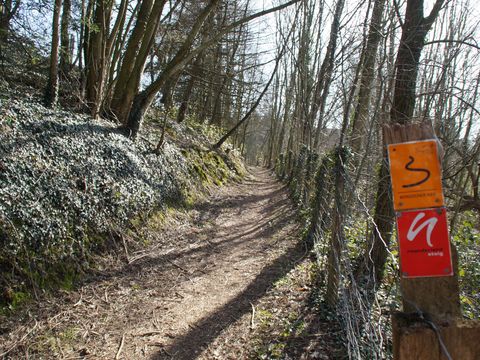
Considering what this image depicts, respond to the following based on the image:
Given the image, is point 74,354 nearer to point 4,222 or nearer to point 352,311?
point 4,222

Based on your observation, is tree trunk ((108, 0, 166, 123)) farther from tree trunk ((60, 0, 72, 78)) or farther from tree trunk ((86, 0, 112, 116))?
tree trunk ((60, 0, 72, 78))

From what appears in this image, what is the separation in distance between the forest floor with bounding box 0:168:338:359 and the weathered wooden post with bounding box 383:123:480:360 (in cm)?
215

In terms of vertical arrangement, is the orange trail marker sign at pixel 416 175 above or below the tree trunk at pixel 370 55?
below

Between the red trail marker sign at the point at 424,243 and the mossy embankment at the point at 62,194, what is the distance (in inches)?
148

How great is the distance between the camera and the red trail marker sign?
4.45 feet

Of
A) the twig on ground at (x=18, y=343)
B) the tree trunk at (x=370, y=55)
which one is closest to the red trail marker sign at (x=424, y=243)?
the twig on ground at (x=18, y=343)

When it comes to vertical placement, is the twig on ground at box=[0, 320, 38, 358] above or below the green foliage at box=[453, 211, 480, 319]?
below

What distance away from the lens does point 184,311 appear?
159 inches

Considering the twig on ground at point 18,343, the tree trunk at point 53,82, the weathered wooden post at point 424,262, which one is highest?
the tree trunk at point 53,82

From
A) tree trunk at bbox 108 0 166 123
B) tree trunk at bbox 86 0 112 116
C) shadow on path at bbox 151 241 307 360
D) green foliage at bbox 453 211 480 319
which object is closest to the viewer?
shadow on path at bbox 151 241 307 360

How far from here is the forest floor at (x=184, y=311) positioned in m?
3.22

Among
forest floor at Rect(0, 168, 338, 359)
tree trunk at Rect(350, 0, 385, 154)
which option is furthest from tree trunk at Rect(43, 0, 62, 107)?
tree trunk at Rect(350, 0, 385, 154)

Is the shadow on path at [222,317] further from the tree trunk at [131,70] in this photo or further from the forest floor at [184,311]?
the tree trunk at [131,70]

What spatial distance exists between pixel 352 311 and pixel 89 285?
10.7 feet
